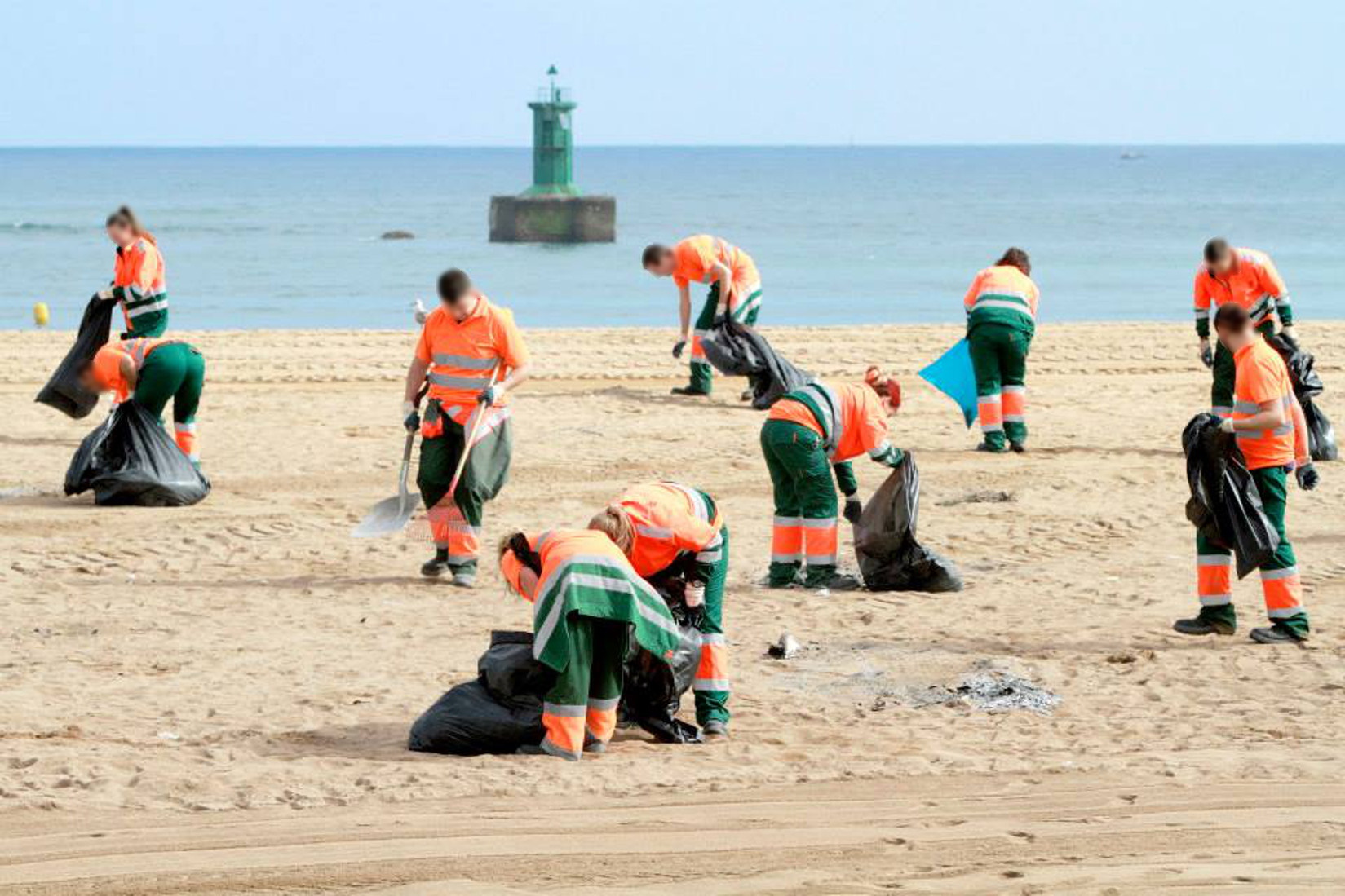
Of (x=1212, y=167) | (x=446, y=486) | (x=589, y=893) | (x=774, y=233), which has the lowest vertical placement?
(x=589, y=893)

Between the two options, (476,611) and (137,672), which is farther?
(476,611)

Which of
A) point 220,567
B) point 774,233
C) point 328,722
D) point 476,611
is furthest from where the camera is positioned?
point 774,233

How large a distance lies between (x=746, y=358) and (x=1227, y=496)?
7.48 m

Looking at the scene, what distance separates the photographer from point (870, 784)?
702 cm

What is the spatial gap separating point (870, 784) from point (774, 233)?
62637mm

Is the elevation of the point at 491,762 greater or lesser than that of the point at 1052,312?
lesser

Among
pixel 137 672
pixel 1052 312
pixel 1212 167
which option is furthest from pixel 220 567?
pixel 1212 167

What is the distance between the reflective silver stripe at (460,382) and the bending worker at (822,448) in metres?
1.44

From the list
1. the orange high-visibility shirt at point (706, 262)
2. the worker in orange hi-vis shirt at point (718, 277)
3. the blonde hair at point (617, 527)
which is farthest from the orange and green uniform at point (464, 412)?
the orange high-visibility shirt at point (706, 262)

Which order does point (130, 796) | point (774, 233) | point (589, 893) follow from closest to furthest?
point (589, 893)
point (130, 796)
point (774, 233)

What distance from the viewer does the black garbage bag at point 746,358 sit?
52.3 ft

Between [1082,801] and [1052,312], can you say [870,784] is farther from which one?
[1052,312]

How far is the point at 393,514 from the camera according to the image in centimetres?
1052

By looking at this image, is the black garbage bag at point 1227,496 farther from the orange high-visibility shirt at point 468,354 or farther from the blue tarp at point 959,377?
the blue tarp at point 959,377
